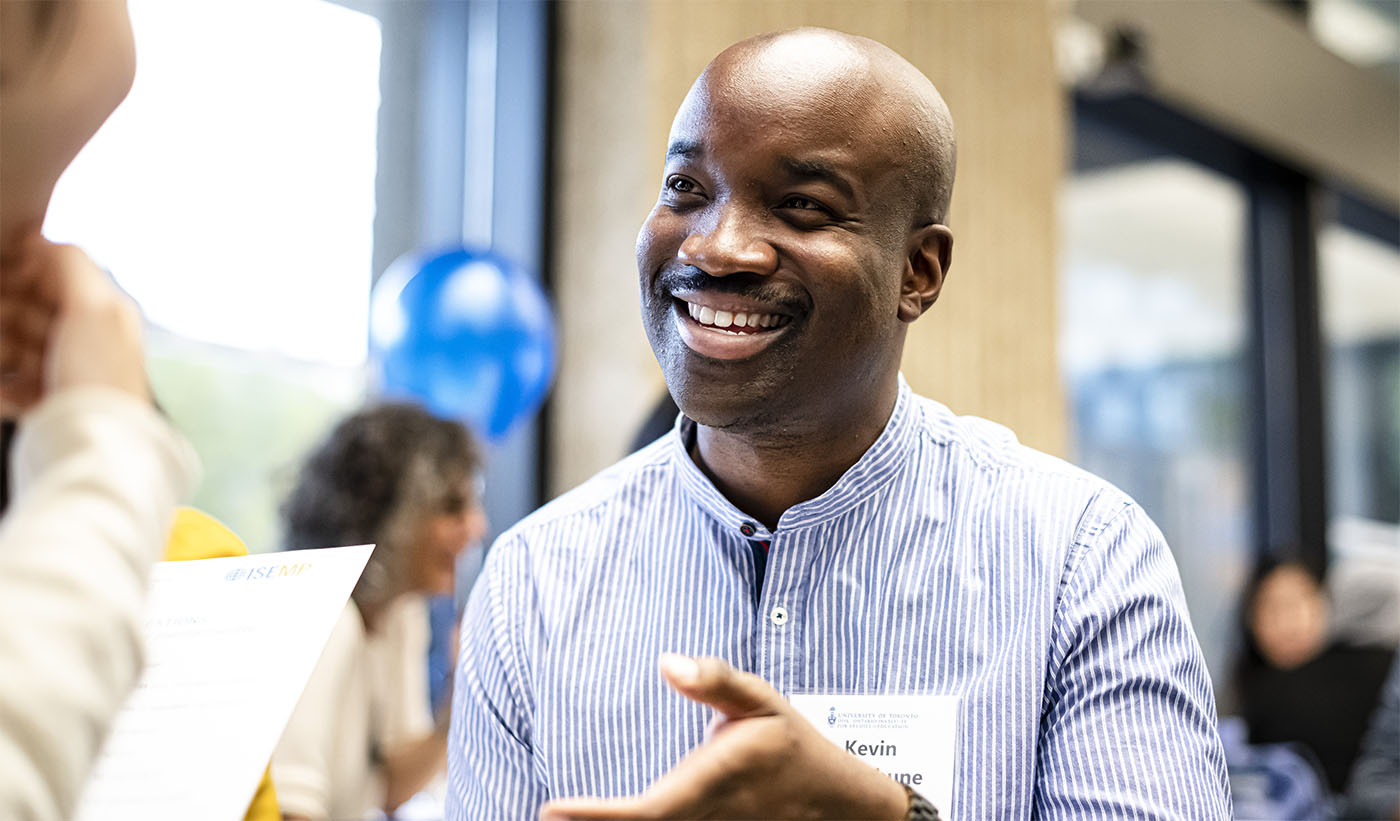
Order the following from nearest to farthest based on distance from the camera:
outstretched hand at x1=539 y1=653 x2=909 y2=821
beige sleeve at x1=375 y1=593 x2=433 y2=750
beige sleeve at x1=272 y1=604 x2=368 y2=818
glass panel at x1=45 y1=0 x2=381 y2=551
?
outstretched hand at x1=539 y1=653 x2=909 y2=821, beige sleeve at x1=272 y1=604 x2=368 y2=818, beige sleeve at x1=375 y1=593 x2=433 y2=750, glass panel at x1=45 y1=0 x2=381 y2=551

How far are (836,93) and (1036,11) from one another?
4.03 meters

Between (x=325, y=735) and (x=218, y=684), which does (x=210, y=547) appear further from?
(x=325, y=735)

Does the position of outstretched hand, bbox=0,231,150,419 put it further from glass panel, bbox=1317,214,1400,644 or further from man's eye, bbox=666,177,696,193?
glass panel, bbox=1317,214,1400,644

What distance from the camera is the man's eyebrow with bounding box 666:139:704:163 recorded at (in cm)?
117

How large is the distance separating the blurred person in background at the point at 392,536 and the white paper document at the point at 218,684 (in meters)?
1.45

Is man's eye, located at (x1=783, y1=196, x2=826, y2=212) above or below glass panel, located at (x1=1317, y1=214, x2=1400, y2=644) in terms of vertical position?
below

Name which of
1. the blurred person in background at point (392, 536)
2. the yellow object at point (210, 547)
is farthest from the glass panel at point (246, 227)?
the yellow object at point (210, 547)

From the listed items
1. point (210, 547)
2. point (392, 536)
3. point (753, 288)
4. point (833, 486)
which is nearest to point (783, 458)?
point (833, 486)

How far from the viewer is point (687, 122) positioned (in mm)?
1194

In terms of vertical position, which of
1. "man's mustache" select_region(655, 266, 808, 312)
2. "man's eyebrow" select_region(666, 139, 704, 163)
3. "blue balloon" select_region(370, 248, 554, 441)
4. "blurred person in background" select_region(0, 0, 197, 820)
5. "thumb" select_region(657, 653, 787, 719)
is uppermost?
"blue balloon" select_region(370, 248, 554, 441)

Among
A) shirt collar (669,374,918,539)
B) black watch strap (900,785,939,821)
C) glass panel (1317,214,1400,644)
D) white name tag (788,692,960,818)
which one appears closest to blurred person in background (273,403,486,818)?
shirt collar (669,374,918,539)

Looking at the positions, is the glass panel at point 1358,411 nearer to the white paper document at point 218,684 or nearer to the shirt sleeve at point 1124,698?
the shirt sleeve at point 1124,698

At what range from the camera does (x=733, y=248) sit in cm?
112

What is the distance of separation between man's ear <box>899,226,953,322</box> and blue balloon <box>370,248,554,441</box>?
194 centimetres
